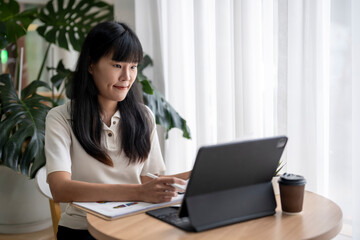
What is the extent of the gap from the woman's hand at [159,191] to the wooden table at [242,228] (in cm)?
8

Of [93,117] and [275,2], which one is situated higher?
[275,2]

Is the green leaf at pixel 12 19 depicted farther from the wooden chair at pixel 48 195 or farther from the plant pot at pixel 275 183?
the plant pot at pixel 275 183

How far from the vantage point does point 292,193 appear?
130 cm

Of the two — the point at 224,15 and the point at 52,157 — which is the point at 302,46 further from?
the point at 52,157

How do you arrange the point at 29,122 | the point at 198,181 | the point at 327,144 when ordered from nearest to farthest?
the point at 198,181 → the point at 327,144 → the point at 29,122

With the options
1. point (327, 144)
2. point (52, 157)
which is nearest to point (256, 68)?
point (327, 144)

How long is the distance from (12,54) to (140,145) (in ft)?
12.8

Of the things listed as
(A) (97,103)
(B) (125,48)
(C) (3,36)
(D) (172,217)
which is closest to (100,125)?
(A) (97,103)

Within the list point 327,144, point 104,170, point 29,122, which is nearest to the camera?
point 104,170

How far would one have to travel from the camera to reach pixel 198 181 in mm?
1157

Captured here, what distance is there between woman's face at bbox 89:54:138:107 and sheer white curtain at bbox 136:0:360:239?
969mm

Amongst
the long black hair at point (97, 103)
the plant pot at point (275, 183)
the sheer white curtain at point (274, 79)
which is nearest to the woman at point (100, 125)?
the long black hair at point (97, 103)

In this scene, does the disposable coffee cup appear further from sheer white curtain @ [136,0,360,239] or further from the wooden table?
sheer white curtain @ [136,0,360,239]

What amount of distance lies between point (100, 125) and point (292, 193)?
0.76 metres
